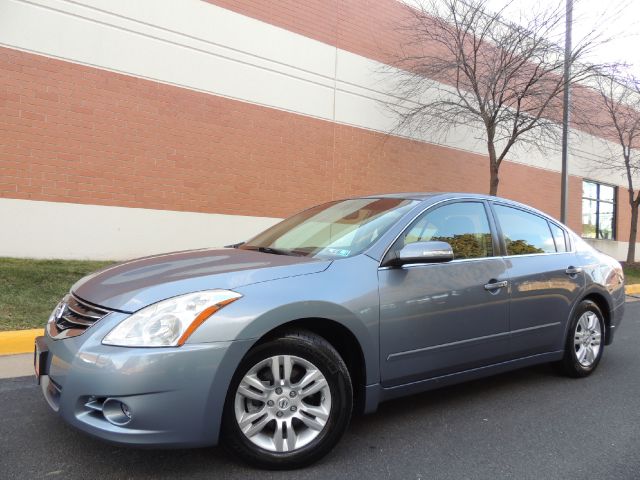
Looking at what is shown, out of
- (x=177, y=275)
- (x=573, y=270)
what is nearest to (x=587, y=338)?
(x=573, y=270)

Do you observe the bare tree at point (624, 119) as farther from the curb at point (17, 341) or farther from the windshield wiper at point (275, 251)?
the curb at point (17, 341)

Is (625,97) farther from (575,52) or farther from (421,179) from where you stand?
(421,179)

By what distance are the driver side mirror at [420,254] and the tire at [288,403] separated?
27.4 inches

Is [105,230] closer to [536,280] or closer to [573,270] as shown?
[536,280]

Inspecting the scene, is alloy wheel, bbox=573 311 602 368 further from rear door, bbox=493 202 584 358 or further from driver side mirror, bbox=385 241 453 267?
driver side mirror, bbox=385 241 453 267

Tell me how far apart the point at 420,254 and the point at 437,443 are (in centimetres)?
115

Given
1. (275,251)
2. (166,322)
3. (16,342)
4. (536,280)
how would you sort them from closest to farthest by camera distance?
(166,322) → (275,251) → (536,280) → (16,342)

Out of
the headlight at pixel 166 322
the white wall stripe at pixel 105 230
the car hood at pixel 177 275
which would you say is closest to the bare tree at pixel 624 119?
the white wall stripe at pixel 105 230

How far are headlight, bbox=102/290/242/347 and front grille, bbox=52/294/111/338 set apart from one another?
186 millimetres

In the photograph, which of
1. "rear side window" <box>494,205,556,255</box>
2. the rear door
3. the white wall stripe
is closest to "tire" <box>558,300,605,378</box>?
the rear door

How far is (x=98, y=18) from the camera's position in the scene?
8.96 metres

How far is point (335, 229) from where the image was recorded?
3641mm

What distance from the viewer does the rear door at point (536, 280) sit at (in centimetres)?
389

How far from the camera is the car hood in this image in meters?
2.62
